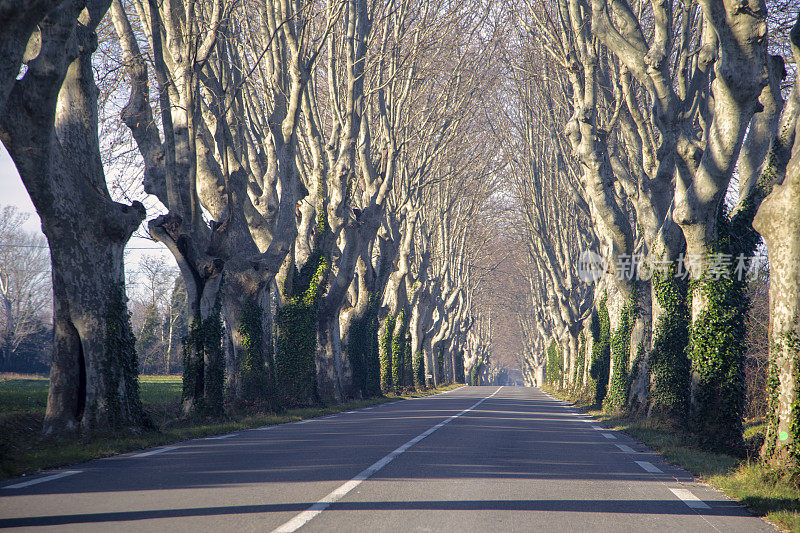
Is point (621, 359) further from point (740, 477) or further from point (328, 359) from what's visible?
point (740, 477)

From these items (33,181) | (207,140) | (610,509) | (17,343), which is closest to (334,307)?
(207,140)

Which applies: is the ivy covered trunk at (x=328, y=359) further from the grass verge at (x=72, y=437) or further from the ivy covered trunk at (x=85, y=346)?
the ivy covered trunk at (x=85, y=346)

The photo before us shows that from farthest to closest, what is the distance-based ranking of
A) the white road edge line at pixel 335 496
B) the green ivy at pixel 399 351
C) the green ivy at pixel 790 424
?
the green ivy at pixel 399 351
the green ivy at pixel 790 424
the white road edge line at pixel 335 496

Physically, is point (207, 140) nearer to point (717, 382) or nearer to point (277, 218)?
point (277, 218)

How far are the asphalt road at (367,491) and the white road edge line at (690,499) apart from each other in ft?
0.08

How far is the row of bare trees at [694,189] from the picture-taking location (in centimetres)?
797

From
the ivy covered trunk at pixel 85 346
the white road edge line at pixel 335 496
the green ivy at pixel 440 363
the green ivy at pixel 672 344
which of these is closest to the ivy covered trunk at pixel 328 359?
the green ivy at pixel 672 344

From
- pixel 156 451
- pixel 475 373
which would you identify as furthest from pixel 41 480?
pixel 475 373

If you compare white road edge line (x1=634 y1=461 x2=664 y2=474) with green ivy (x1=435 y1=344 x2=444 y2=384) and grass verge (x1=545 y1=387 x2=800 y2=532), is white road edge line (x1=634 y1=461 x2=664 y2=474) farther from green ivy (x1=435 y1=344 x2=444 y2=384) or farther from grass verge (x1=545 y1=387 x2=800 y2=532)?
green ivy (x1=435 y1=344 x2=444 y2=384)

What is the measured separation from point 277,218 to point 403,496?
1239 cm

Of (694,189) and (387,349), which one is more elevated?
(694,189)

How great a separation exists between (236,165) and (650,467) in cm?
1127

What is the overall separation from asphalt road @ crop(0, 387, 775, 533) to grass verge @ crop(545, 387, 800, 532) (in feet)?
0.62

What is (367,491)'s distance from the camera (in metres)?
6.46
